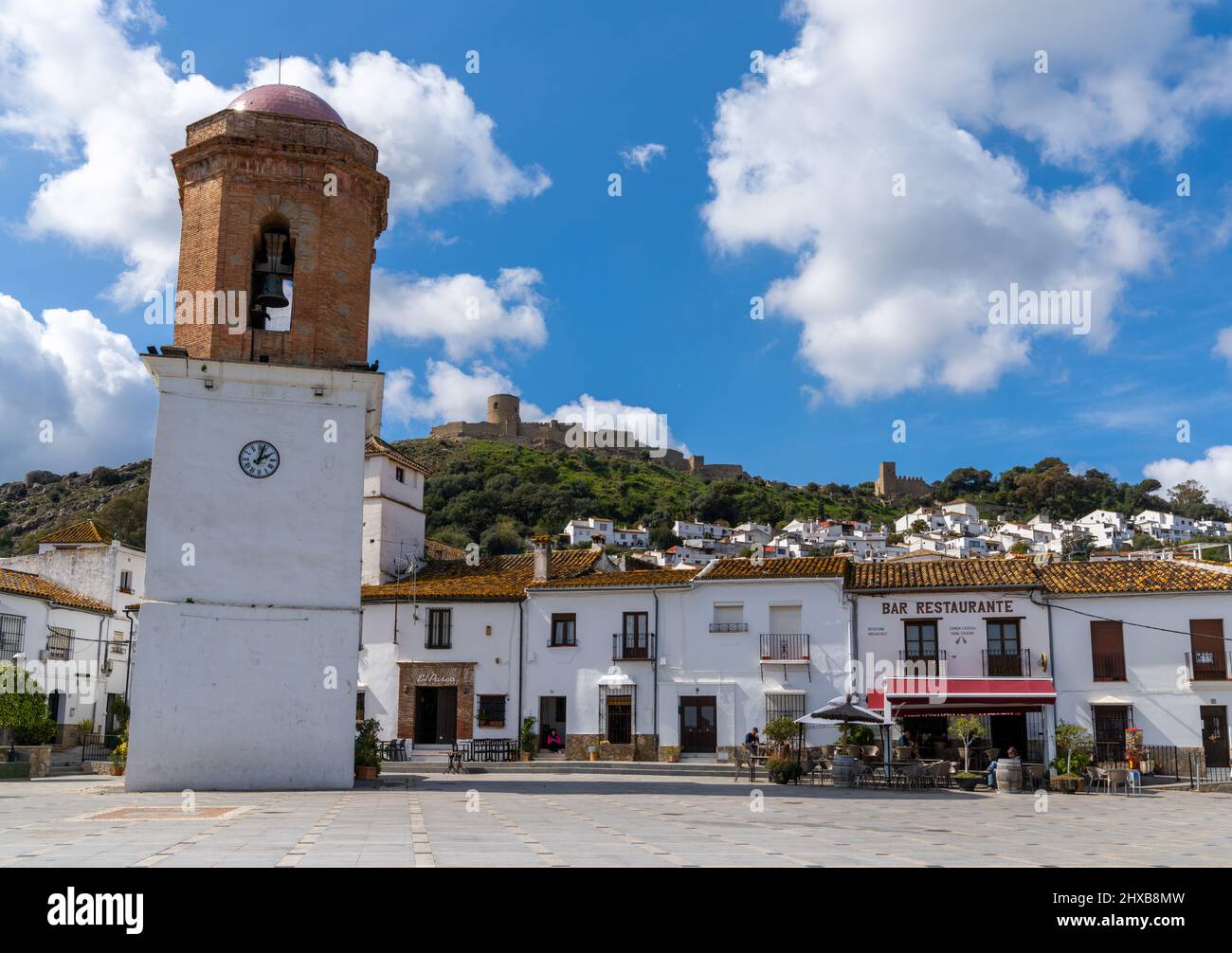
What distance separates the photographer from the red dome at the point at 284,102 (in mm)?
22047

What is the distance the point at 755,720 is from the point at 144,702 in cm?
1936

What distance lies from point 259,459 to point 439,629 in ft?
55.4

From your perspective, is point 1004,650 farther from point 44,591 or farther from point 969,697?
point 44,591

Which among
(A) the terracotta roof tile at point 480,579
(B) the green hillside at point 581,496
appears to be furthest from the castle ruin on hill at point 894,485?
(A) the terracotta roof tile at point 480,579

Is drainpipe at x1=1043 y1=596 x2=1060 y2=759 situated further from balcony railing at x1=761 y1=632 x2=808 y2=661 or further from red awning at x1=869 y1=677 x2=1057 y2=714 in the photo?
balcony railing at x1=761 y1=632 x2=808 y2=661

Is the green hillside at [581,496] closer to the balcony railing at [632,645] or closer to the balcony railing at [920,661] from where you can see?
the balcony railing at [632,645]

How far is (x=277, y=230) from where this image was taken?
2198 centimetres

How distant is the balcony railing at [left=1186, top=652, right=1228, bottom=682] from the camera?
2966 cm

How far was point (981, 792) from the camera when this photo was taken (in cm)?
2419

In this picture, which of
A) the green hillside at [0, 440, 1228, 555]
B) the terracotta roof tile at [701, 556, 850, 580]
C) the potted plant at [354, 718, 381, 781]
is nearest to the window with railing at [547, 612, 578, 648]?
the terracotta roof tile at [701, 556, 850, 580]

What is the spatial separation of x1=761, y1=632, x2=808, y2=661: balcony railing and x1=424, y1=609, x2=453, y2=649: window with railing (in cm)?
1053

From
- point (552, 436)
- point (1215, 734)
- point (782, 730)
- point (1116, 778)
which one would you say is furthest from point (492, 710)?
point (552, 436)
